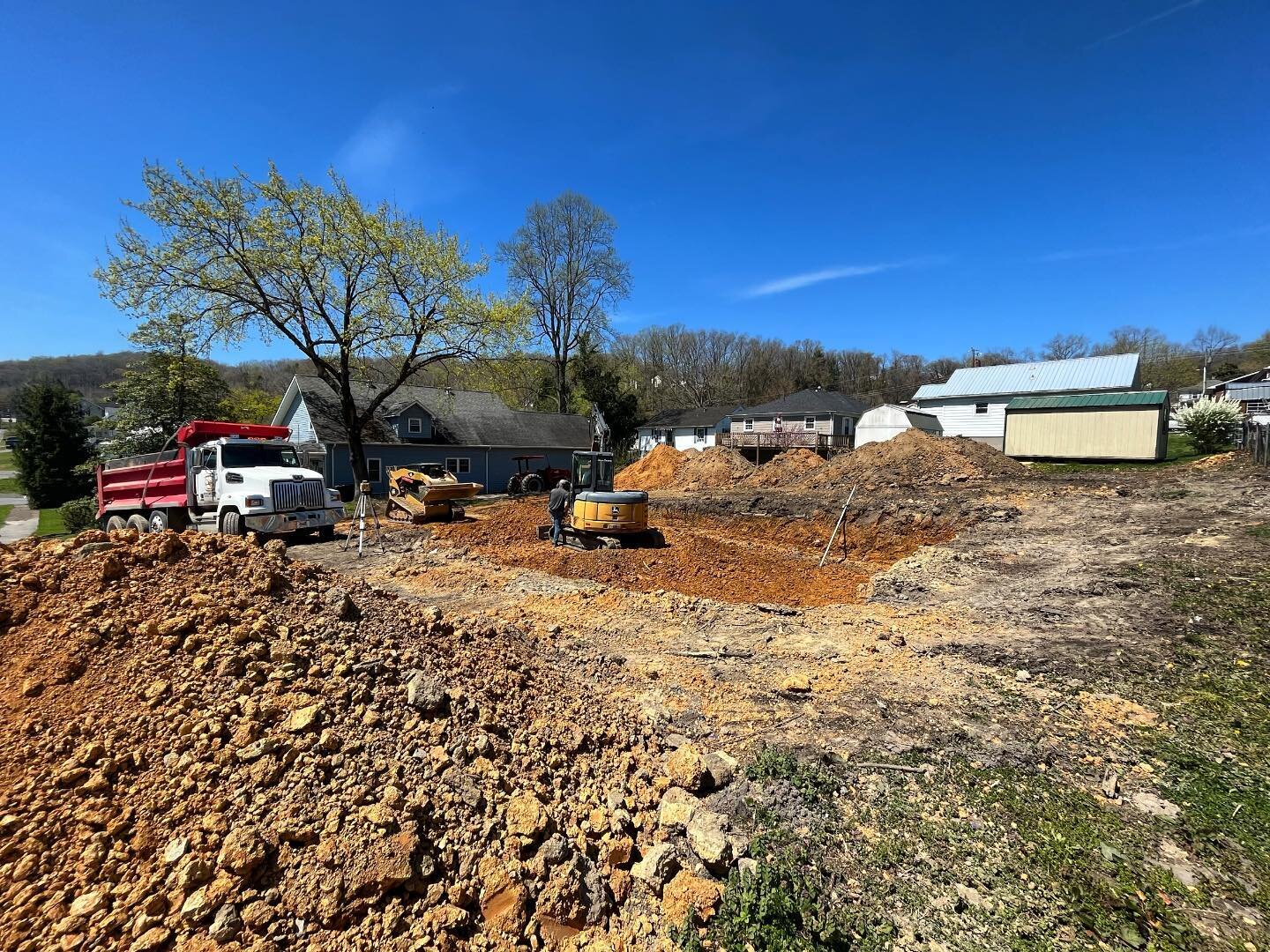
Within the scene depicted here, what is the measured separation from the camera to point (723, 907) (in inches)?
123

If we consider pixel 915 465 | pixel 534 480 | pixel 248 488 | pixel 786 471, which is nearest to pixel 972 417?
pixel 915 465

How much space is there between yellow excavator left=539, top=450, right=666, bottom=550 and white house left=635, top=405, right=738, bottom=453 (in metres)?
30.3

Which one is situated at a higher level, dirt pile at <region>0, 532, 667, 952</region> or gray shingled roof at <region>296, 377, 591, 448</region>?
gray shingled roof at <region>296, 377, 591, 448</region>

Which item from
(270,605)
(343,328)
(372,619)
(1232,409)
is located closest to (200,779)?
(270,605)

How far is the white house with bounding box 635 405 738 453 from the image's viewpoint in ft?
155

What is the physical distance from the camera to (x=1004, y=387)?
1341 inches

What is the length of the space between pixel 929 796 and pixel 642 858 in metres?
2.32

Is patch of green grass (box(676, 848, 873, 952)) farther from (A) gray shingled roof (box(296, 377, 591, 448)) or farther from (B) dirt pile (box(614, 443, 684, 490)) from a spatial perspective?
(B) dirt pile (box(614, 443, 684, 490))

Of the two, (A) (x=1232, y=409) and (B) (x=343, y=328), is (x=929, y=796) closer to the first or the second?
(B) (x=343, y=328)

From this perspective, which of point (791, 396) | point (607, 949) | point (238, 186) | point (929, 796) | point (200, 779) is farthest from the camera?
point (791, 396)

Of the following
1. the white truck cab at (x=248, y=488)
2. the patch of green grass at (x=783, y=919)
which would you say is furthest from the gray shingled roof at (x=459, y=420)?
the patch of green grass at (x=783, y=919)

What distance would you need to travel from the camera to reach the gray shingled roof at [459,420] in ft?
95.4

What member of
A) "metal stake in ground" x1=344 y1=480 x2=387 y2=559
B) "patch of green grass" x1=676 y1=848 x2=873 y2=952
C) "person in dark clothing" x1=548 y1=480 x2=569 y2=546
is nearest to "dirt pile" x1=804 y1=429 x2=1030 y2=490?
"person in dark clothing" x1=548 y1=480 x2=569 y2=546

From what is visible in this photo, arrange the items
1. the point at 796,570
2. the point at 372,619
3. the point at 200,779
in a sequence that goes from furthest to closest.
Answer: the point at 796,570 → the point at 372,619 → the point at 200,779
